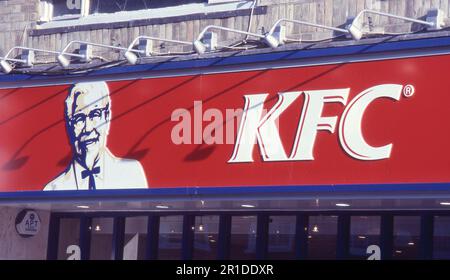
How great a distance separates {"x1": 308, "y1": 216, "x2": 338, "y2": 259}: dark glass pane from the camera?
15.6m

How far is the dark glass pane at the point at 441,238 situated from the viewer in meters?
14.6

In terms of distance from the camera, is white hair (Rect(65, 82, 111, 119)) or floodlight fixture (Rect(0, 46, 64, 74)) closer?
white hair (Rect(65, 82, 111, 119))

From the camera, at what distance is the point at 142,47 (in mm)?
16312

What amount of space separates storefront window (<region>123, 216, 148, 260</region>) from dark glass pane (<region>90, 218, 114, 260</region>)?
298 mm

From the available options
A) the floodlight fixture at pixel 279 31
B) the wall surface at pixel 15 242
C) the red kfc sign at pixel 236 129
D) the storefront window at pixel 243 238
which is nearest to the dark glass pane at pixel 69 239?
the wall surface at pixel 15 242

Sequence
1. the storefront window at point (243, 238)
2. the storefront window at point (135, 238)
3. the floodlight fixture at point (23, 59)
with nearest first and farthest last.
Answer: 1. the storefront window at point (243, 238)
2. the floodlight fixture at point (23, 59)
3. the storefront window at point (135, 238)

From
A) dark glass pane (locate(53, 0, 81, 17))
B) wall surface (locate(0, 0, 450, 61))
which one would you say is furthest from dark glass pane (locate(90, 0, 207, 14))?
wall surface (locate(0, 0, 450, 61))

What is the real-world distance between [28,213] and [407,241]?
22.1 feet

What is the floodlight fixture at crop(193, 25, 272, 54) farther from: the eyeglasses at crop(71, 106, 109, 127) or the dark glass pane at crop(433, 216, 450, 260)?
the dark glass pane at crop(433, 216, 450, 260)

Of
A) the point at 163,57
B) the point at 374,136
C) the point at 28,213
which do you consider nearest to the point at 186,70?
the point at 163,57

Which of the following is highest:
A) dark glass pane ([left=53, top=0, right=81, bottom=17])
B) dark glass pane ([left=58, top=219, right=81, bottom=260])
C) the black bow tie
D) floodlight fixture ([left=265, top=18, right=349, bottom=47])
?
dark glass pane ([left=53, top=0, right=81, bottom=17])

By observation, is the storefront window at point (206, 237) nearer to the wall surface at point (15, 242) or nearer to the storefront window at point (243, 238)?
the storefront window at point (243, 238)

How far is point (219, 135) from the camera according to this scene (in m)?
15.1

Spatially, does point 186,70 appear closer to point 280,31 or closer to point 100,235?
point 280,31
